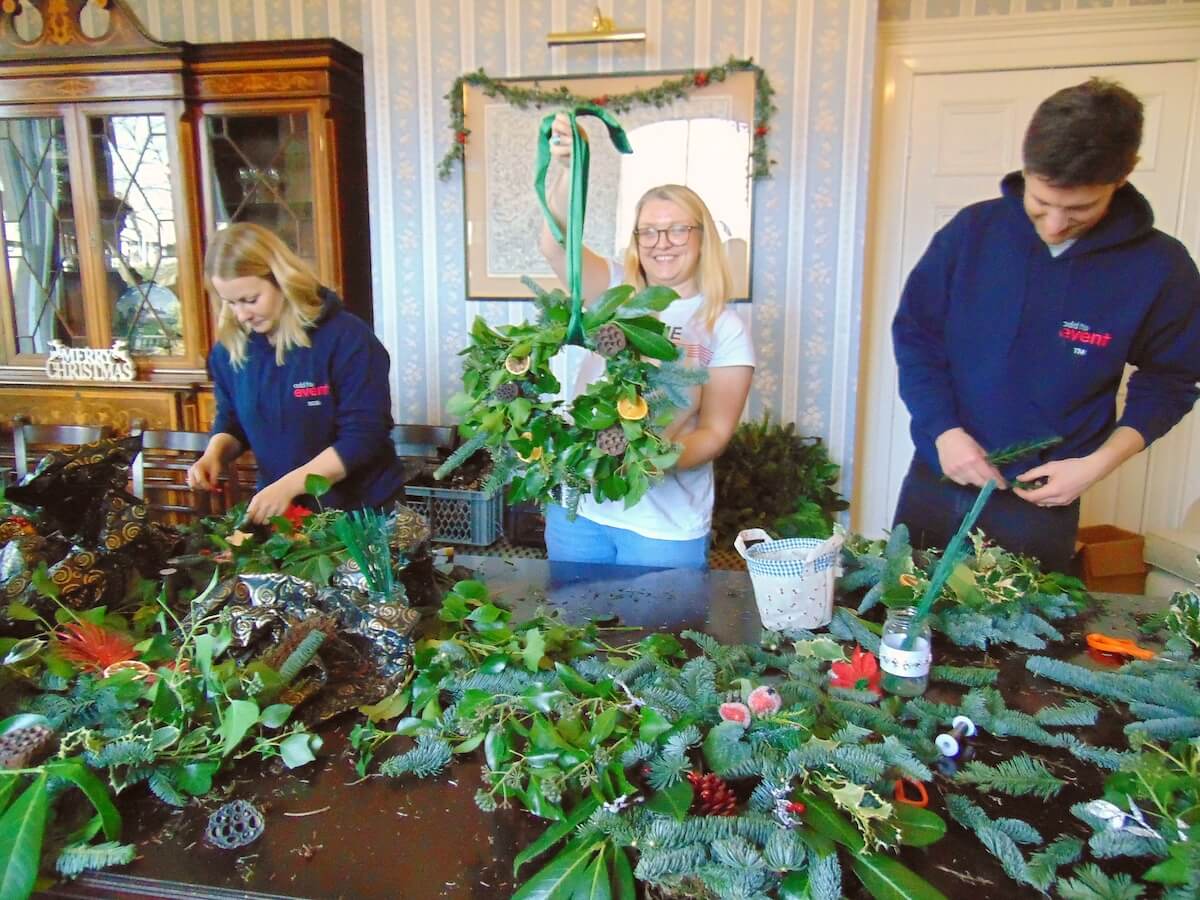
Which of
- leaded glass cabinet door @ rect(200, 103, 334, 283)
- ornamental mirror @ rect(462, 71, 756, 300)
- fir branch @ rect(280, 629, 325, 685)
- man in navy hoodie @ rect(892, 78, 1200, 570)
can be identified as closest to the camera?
fir branch @ rect(280, 629, 325, 685)

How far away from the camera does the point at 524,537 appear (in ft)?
10.3

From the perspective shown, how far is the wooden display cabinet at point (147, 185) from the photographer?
10.7ft

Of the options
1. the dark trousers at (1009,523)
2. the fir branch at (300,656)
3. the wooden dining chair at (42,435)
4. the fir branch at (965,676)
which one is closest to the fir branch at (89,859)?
the fir branch at (300,656)

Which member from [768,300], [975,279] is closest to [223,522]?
[975,279]

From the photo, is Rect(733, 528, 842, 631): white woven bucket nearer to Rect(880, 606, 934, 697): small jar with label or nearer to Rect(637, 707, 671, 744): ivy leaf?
Rect(880, 606, 934, 697): small jar with label

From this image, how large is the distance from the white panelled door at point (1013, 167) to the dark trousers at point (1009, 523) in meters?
1.85

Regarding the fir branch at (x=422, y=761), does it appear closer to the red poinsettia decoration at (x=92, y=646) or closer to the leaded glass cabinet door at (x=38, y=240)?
the red poinsettia decoration at (x=92, y=646)

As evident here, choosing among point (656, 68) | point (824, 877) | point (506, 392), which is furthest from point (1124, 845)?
point (656, 68)

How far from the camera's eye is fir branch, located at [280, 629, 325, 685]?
0.99 m

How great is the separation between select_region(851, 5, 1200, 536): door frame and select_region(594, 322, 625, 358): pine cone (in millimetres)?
2555

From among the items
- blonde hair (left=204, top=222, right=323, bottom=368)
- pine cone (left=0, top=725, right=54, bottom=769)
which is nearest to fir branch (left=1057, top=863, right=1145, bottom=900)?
pine cone (left=0, top=725, right=54, bottom=769)

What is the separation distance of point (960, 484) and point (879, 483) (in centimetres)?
198

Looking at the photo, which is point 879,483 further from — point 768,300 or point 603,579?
point 603,579

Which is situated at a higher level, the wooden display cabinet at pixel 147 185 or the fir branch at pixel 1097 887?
the wooden display cabinet at pixel 147 185
